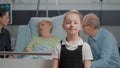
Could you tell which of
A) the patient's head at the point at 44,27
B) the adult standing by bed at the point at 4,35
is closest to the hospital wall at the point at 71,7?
the patient's head at the point at 44,27

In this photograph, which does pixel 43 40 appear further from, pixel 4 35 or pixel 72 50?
pixel 72 50

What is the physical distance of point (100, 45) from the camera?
2.67m

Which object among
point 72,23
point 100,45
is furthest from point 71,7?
point 72,23

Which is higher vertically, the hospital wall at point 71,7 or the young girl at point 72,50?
the hospital wall at point 71,7

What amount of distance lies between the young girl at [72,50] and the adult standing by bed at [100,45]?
39 centimetres

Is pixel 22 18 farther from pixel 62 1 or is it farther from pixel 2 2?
pixel 62 1

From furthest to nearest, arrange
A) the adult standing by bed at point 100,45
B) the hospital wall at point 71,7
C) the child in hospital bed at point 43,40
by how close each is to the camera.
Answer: the hospital wall at point 71,7
the child in hospital bed at point 43,40
the adult standing by bed at point 100,45

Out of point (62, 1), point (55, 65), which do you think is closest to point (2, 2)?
point (62, 1)

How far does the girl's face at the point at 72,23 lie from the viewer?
7.04 feet

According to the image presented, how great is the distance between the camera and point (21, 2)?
16.8 ft

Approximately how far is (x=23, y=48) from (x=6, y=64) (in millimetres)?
1437

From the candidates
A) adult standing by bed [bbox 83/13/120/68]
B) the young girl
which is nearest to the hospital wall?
adult standing by bed [bbox 83/13/120/68]

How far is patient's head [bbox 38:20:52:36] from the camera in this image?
12.2 ft

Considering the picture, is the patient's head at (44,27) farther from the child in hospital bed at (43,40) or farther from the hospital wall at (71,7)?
the hospital wall at (71,7)
